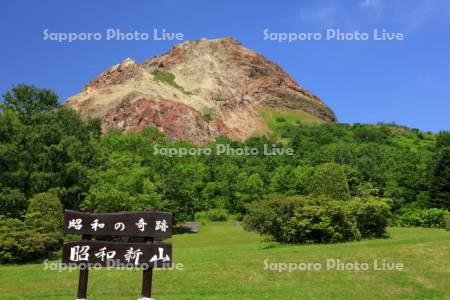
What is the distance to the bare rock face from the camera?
331 ft

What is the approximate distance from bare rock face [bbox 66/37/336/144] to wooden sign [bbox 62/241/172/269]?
278 ft

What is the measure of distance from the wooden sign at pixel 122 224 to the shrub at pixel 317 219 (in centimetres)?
1621

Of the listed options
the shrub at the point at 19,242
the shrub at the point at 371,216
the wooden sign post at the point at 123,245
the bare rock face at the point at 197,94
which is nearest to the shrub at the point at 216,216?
the shrub at the point at 371,216

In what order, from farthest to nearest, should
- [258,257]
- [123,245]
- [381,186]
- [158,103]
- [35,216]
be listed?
[158,103] → [381,186] → [35,216] → [258,257] → [123,245]

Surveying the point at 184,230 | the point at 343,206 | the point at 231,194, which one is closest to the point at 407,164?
the point at 231,194

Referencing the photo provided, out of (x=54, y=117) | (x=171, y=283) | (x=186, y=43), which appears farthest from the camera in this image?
(x=186, y=43)

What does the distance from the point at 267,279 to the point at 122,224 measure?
28.6 feet

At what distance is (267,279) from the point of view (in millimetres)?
18719

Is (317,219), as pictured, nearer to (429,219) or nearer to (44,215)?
(44,215)

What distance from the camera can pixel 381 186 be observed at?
62.5m

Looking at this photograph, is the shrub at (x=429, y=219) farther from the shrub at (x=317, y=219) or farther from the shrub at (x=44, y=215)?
the shrub at (x=44, y=215)

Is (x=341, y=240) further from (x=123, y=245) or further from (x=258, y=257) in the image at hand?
(x=123, y=245)

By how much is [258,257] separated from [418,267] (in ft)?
22.7

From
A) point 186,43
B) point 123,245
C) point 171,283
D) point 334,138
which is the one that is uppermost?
point 186,43
